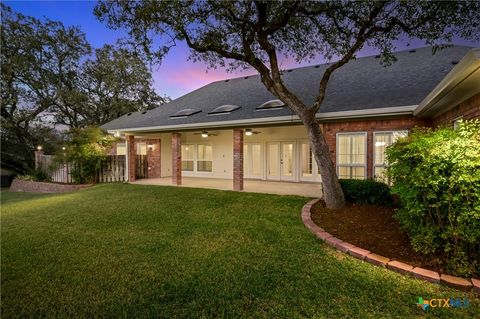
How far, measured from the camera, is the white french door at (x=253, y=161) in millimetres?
13609

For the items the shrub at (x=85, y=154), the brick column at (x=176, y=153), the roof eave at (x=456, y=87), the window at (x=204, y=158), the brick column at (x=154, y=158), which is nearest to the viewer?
the roof eave at (x=456, y=87)

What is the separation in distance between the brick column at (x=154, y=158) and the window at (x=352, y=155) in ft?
36.1

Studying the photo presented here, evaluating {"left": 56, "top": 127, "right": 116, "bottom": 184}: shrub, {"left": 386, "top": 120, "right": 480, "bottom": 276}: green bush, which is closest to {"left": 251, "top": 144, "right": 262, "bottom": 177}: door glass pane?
{"left": 56, "top": 127, "right": 116, "bottom": 184}: shrub

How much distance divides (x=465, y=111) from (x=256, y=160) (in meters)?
9.61

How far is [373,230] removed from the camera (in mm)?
4629

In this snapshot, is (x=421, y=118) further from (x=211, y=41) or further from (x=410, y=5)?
(x=211, y=41)

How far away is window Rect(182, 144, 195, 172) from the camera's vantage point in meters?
15.5

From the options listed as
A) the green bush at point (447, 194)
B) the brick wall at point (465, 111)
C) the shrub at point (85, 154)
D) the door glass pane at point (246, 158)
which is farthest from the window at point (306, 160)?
the shrub at point (85, 154)

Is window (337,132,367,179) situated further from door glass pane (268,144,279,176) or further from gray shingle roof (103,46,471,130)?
door glass pane (268,144,279,176)

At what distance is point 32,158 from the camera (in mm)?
19906

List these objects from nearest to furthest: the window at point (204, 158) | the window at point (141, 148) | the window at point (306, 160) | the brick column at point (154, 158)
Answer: the window at point (306, 160) → the window at point (204, 158) → the brick column at point (154, 158) → the window at point (141, 148)

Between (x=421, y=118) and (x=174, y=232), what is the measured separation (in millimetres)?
7606

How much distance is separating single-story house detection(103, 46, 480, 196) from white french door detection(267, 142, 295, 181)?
0.05m

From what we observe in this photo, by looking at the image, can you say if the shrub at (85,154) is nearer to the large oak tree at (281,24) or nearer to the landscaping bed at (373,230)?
the large oak tree at (281,24)
